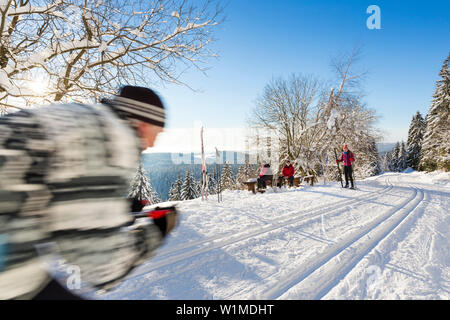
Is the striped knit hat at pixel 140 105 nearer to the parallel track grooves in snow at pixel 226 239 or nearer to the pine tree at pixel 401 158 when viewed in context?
the parallel track grooves in snow at pixel 226 239

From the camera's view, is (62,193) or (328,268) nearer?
(62,193)

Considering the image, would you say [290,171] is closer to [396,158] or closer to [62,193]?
[62,193]

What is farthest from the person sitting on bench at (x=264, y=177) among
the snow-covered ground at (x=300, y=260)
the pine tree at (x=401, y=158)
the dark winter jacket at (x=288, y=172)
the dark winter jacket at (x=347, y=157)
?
the pine tree at (x=401, y=158)

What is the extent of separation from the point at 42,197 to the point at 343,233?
12.5ft

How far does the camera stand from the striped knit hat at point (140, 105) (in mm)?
1319

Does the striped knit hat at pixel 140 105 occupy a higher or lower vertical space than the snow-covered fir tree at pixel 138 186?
higher

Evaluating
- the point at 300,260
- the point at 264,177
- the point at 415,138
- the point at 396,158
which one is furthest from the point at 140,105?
the point at 396,158

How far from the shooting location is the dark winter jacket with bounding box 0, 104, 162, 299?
894 millimetres

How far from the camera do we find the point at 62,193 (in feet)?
3.09

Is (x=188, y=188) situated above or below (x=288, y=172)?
below

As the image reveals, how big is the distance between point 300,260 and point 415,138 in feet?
171

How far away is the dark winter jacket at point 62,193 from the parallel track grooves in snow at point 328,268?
150 centimetres

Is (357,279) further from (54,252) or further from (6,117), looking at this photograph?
(6,117)

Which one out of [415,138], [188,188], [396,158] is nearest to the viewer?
[188,188]
